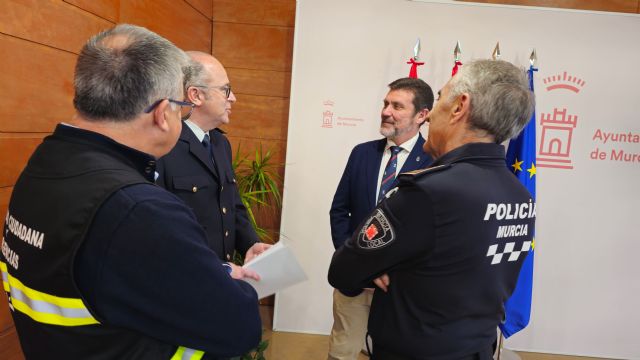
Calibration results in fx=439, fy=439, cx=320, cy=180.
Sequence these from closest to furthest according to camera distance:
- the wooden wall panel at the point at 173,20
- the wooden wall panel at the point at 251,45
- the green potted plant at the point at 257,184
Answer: the wooden wall panel at the point at 173,20, the green potted plant at the point at 257,184, the wooden wall panel at the point at 251,45

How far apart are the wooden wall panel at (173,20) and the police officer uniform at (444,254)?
177 cm

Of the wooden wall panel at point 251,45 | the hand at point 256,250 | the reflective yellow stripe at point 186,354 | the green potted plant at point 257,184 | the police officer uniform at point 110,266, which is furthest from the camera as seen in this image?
the wooden wall panel at point 251,45

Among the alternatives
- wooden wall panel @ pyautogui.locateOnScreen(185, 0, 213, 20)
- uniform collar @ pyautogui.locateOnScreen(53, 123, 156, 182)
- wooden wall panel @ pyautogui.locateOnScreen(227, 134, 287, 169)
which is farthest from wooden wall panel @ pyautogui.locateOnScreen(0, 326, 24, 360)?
wooden wall panel @ pyautogui.locateOnScreen(185, 0, 213, 20)

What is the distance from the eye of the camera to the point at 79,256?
28.9 inches

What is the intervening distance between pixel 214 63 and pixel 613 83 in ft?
9.14

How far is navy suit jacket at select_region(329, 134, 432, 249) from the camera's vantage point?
2.19 metres

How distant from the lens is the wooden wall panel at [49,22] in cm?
142

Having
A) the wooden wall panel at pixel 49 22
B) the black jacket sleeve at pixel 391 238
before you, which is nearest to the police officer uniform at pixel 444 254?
the black jacket sleeve at pixel 391 238

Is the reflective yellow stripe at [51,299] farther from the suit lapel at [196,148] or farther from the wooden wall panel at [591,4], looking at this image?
the wooden wall panel at [591,4]

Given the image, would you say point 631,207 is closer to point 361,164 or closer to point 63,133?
point 361,164

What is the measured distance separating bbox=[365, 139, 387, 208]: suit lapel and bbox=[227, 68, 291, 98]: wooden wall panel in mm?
1409

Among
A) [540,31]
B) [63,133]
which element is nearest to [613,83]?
[540,31]

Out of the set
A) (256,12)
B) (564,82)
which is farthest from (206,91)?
(564,82)

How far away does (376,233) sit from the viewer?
1142mm
